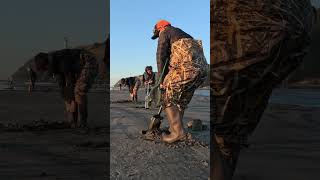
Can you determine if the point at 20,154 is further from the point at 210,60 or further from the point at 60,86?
the point at 210,60

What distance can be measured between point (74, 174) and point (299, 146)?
874 millimetres

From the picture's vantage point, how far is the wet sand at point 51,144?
697mm

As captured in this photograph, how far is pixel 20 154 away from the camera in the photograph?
73 centimetres

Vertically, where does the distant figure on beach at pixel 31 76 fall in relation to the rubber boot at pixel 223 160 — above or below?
above

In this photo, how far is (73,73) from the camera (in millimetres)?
702

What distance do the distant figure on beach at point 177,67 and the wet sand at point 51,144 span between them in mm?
236

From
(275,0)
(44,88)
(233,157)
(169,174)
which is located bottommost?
(169,174)

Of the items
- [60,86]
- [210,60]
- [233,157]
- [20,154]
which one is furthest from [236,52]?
[20,154]

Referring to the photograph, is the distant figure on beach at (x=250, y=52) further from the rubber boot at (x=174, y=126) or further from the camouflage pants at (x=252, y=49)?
the rubber boot at (x=174, y=126)

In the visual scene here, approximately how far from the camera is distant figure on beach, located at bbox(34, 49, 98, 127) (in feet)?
2.19

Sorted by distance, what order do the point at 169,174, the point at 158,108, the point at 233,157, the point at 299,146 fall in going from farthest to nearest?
the point at 158,108 → the point at 299,146 → the point at 169,174 → the point at 233,157

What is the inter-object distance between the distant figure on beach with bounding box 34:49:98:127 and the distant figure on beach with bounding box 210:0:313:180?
227mm

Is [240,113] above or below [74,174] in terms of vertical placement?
above

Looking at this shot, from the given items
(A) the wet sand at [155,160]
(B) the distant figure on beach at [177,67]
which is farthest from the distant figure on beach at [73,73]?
(B) the distant figure on beach at [177,67]
